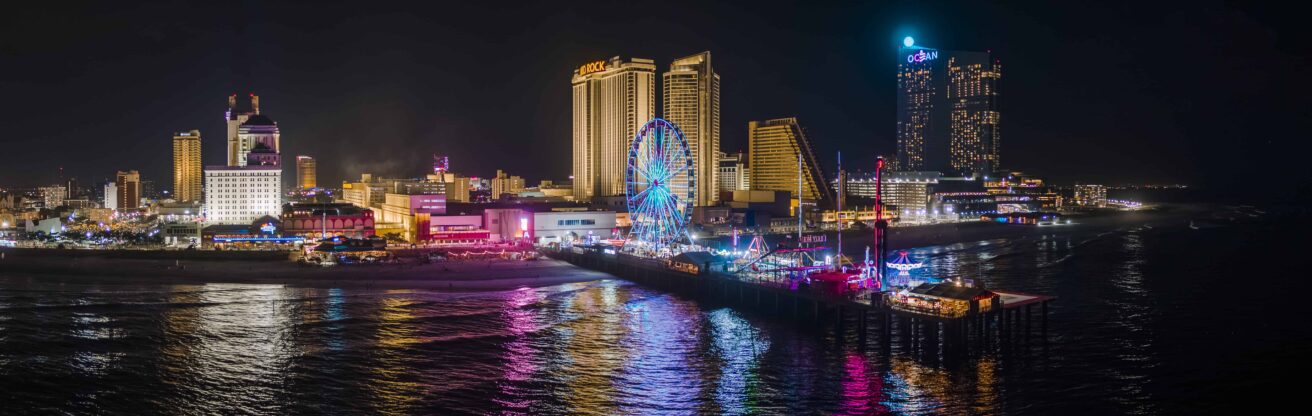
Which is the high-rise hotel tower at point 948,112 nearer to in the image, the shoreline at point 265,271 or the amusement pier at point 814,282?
the shoreline at point 265,271

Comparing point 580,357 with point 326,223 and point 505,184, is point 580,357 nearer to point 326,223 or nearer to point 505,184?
point 326,223

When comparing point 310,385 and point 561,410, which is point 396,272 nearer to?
point 310,385

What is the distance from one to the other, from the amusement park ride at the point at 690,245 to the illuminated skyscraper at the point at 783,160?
2014 inches

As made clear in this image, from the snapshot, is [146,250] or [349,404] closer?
[349,404]

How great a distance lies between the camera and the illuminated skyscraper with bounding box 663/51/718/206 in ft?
348

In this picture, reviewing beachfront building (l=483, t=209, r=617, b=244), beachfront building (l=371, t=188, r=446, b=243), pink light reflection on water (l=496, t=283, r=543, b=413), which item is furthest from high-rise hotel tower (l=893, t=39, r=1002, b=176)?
pink light reflection on water (l=496, t=283, r=543, b=413)

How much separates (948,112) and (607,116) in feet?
264

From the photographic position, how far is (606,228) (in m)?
78.1

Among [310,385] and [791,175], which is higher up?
[791,175]

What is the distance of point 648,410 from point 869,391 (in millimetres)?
6691

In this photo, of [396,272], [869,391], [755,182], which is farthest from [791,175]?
[869,391]

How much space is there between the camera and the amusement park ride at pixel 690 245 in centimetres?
3734

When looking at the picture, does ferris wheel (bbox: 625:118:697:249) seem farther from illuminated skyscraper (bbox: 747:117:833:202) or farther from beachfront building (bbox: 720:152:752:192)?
beachfront building (bbox: 720:152:752:192)

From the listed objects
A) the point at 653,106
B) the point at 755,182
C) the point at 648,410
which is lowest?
the point at 648,410
